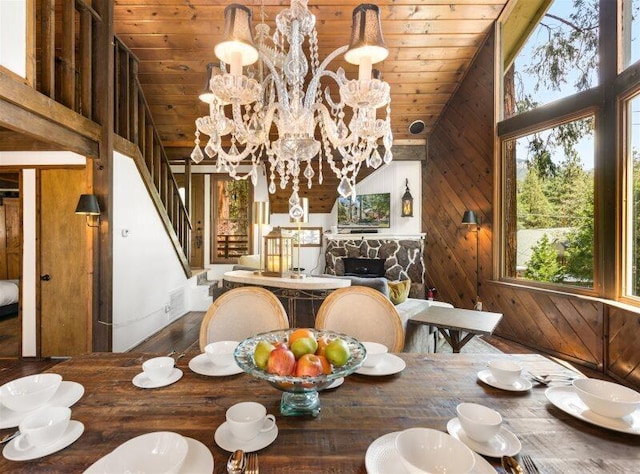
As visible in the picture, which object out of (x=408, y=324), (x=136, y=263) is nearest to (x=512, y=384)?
(x=408, y=324)

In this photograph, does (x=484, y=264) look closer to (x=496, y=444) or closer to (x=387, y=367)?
(x=387, y=367)

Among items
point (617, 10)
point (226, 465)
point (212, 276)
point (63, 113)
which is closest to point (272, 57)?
point (63, 113)

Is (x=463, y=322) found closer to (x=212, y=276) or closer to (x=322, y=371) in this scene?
(x=322, y=371)

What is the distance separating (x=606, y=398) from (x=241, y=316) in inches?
59.7

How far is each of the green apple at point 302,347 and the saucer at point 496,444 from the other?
46 cm

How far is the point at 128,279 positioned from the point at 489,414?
3.57m

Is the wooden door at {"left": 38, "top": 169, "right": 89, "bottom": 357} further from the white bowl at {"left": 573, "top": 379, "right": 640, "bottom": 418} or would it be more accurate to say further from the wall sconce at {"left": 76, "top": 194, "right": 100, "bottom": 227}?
the white bowl at {"left": 573, "top": 379, "right": 640, "bottom": 418}

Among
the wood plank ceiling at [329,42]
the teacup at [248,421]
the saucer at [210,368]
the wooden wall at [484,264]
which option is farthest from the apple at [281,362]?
the wood plank ceiling at [329,42]

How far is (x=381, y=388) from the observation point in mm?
1159

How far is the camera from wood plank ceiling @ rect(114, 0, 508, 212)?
360 cm

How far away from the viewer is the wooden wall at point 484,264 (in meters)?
2.86

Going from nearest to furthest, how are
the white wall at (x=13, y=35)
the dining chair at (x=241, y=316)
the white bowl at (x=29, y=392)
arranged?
the white bowl at (x=29, y=392)
the dining chair at (x=241, y=316)
the white wall at (x=13, y=35)

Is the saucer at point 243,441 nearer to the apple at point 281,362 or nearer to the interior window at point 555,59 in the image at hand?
the apple at point 281,362

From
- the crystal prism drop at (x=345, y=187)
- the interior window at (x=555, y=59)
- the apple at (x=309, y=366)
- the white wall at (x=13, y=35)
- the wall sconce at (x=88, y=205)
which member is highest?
the interior window at (x=555, y=59)
